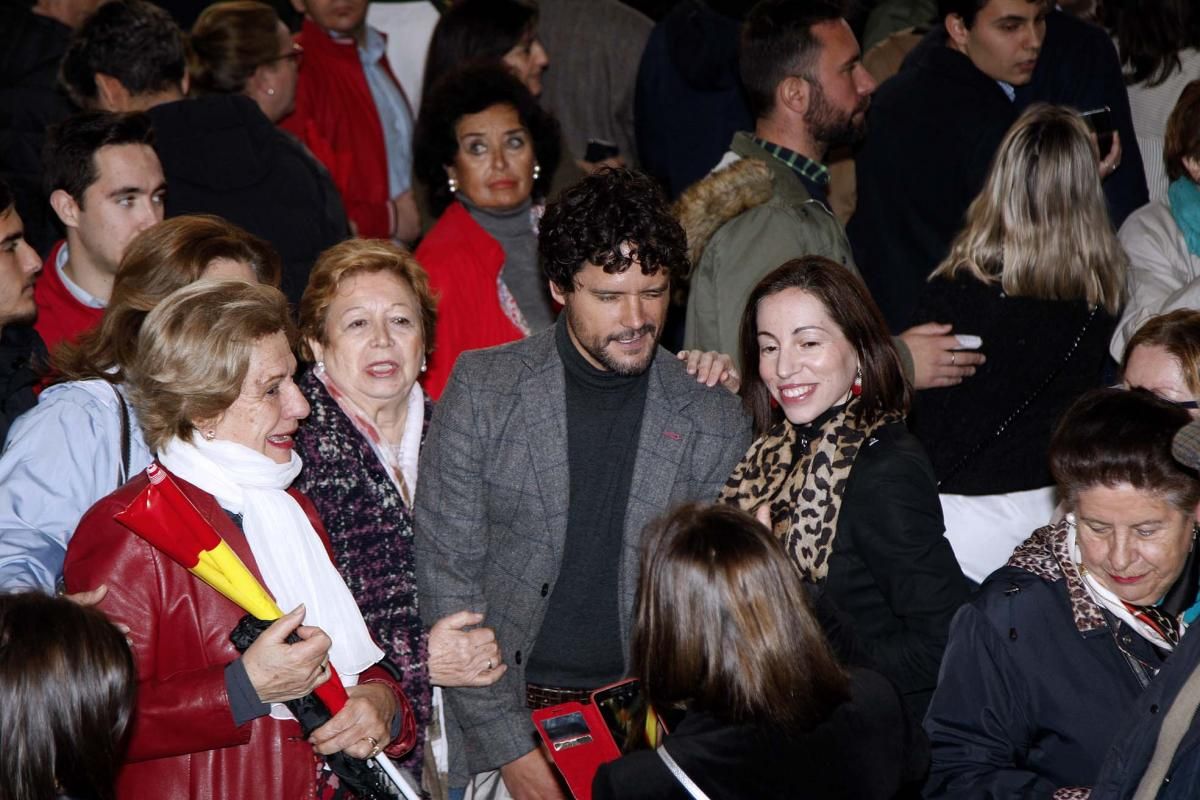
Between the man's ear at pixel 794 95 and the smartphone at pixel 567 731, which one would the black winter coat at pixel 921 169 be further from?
the smartphone at pixel 567 731

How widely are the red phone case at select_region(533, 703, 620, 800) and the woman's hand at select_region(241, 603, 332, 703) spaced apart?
496 mm

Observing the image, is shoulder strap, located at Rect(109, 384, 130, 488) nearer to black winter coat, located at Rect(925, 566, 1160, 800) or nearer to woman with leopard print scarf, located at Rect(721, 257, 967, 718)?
woman with leopard print scarf, located at Rect(721, 257, 967, 718)

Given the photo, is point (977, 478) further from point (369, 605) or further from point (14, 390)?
point (14, 390)

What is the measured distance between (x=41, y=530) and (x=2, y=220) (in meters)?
0.97

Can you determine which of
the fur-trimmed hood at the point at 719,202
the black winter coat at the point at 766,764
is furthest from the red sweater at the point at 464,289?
the black winter coat at the point at 766,764

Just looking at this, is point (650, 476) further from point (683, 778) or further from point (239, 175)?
point (239, 175)

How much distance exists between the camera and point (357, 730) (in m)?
2.96

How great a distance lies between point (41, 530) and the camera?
311 centimetres

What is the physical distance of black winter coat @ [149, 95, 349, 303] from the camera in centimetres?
469

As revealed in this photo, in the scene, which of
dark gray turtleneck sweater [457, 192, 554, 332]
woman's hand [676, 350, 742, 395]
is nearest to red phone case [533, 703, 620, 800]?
woman's hand [676, 350, 742, 395]

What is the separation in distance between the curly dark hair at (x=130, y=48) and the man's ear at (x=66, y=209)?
95 cm

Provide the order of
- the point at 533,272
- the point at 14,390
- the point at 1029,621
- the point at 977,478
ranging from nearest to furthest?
the point at 1029,621, the point at 14,390, the point at 977,478, the point at 533,272

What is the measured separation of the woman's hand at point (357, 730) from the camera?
2.93m

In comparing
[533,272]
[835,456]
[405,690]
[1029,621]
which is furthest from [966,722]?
[533,272]
